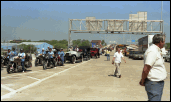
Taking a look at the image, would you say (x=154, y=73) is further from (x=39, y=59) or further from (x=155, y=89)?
(x=39, y=59)

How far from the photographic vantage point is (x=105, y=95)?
6543mm

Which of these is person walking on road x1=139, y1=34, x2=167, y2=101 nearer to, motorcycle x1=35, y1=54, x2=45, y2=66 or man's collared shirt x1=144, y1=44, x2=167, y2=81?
man's collared shirt x1=144, y1=44, x2=167, y2=81

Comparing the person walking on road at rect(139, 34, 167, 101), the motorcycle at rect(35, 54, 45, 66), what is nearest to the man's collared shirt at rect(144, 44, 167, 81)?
the person walking on road at rect(139, 34, 167, 101)

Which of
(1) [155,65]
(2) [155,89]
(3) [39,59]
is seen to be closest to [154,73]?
(1) [155,65]

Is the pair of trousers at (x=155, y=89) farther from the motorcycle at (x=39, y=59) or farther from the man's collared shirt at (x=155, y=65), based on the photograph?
the motorcycle at (x=39, y=59)

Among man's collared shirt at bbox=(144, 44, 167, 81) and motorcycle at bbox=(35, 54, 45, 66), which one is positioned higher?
man's collared shirt at bbox=(144, 44, 167, 81)

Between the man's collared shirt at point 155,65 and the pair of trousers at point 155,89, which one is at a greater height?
the man's collared shirt at point 155,65

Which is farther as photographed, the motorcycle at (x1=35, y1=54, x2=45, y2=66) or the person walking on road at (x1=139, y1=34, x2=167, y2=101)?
the motorcycle at (x1=35, y1=54, x2=45, y2=66)

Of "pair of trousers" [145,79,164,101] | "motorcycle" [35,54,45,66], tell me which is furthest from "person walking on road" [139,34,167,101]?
"motorcycle" [35,54,45,66]

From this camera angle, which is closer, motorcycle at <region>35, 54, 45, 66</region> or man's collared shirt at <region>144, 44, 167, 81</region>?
man's collared shirt at <region>144, 44, 167, 81</region>

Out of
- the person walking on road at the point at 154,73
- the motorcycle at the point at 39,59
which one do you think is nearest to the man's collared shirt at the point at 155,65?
the person walking on road at the point at 154,73

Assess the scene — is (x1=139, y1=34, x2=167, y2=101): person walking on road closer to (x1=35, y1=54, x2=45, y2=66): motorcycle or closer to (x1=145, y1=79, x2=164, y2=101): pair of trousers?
(x1=145, y1=79, x2=164, y2=101): pair of trousers

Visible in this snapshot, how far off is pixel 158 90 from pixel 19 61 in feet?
36.4

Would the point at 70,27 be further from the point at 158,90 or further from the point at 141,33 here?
the point at 158,90
